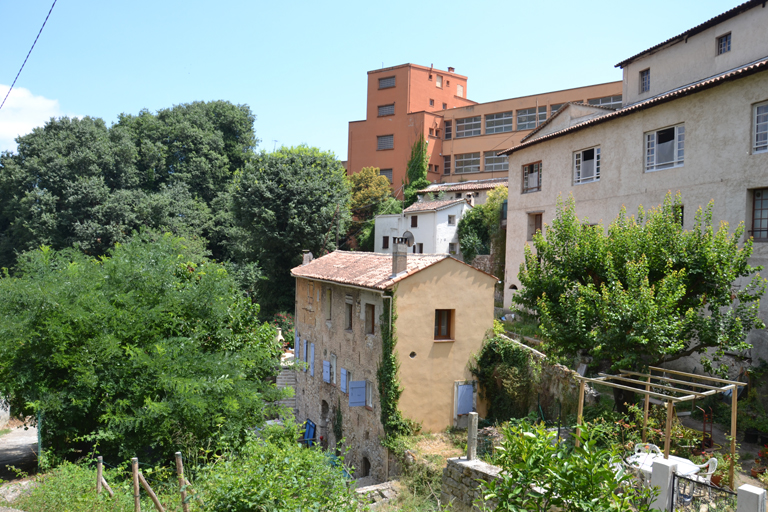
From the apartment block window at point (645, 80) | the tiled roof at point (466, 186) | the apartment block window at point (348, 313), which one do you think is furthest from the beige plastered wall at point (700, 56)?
the apartment block window at point (348, 313)

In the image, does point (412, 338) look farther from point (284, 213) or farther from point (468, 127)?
point (468, 127)

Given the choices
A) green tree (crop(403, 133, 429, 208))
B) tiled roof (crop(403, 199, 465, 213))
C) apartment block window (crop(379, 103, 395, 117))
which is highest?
apartment block window (crop(379, 103, 395, 117))

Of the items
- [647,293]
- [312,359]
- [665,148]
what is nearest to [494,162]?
[312,359]

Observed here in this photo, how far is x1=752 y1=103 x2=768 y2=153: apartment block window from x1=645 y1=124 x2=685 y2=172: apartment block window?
2.51 m

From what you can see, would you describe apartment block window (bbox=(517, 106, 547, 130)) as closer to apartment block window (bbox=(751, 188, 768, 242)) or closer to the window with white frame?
the window with white frame

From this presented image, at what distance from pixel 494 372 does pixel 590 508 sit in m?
13.7

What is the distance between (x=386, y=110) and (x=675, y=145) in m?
35.9

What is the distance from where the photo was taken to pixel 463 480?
1267 cm

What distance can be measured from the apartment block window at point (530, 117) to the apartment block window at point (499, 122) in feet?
2.19

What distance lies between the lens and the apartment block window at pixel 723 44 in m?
20.5

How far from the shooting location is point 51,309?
13.5 metres

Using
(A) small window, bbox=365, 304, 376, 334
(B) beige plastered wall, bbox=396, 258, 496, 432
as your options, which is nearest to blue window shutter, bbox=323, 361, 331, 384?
(A) small window, bbox=365, 304, 376, 334

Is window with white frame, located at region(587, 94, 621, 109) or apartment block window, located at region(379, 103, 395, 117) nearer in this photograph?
window with white frame, located at region(587, 94, 621, 109)

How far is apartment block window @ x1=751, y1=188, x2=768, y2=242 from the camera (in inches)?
615
